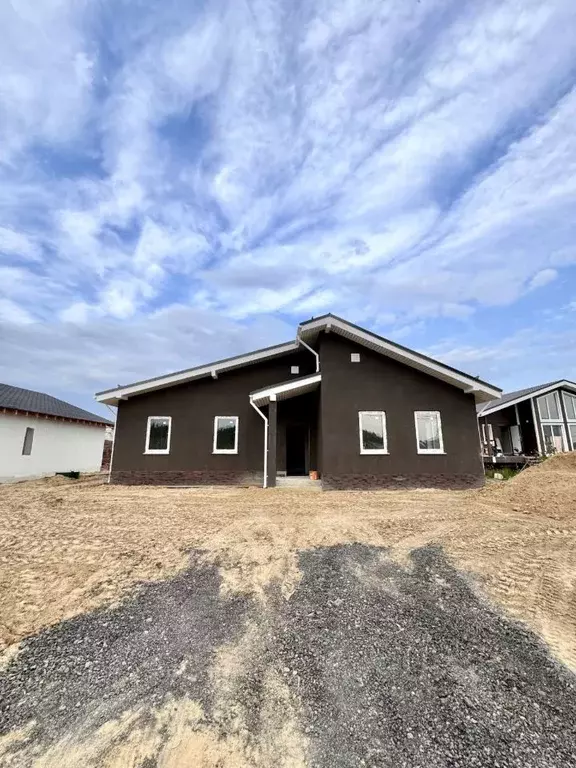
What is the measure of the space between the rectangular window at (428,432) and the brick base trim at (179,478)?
6.05 meters

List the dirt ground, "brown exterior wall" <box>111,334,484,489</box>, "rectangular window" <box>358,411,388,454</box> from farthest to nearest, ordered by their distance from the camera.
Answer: "rectangular window" <box>358,411,388,454</box>
"brown exterior wall" <box>111,334,484,489</box>
the dirt ground

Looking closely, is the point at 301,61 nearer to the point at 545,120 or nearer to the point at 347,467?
the point at 545,120

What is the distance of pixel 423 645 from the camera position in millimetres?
3104

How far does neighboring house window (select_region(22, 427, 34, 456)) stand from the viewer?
16719 millimetres

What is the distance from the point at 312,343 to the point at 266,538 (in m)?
8.90

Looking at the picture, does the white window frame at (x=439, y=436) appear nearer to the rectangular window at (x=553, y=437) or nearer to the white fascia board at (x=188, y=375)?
the white fascia board at (x=188, y=375)

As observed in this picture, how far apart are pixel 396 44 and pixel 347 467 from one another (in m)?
12.1

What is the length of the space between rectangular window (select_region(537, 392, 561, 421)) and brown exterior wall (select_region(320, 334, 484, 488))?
15.2m

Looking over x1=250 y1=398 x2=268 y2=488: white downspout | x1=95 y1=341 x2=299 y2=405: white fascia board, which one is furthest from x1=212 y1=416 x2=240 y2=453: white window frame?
x1=95 y1=341 x2=299 y2=405: white fascia board

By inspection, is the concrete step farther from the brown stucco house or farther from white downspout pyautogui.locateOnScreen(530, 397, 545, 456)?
white downspout pyautogui.locateOnScreen(530, 397, 545, 456)

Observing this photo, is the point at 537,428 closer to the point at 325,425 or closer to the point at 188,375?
the point at 325,425

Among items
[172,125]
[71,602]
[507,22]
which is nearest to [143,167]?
[172,125]

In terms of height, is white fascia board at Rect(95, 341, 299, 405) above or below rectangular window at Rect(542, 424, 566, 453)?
above

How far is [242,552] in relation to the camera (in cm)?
546
